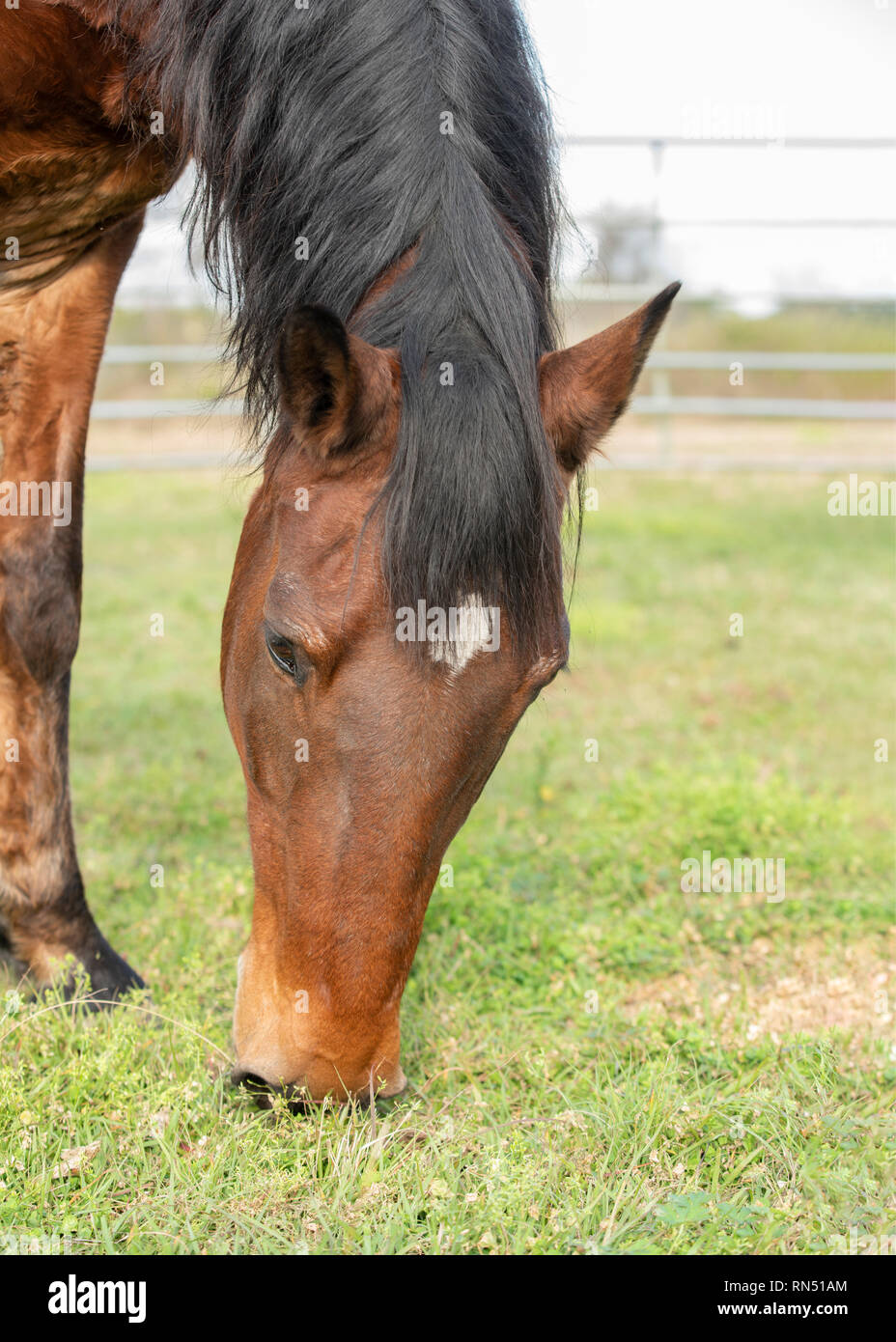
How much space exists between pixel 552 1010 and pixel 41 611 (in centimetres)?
184

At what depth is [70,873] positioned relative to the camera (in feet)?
10.7

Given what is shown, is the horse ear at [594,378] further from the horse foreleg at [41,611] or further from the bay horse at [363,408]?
the horse foreleg at [41,611]

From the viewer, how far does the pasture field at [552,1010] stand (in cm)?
221

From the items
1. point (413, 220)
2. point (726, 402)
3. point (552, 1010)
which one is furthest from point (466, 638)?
point (726, 402)

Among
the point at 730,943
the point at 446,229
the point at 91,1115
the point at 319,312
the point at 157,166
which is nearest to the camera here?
the point at 319,312

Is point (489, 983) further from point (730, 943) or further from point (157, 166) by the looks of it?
point (157, 166)

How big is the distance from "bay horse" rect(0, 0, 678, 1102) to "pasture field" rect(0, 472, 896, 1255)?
0.90 feet

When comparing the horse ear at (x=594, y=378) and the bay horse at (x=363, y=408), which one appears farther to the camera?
the horse ear at (x=594, y=378)

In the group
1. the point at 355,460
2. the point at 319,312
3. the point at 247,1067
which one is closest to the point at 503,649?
the point at 355,460

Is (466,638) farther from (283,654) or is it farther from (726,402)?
(726,402)

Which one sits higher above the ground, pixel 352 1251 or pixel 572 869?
pixel 572 869

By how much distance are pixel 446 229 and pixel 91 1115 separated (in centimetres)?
203

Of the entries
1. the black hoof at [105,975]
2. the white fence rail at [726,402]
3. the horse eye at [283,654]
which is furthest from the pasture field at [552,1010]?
the white fence rail at [726,402]

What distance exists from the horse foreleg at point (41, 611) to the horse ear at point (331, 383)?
1.39m
